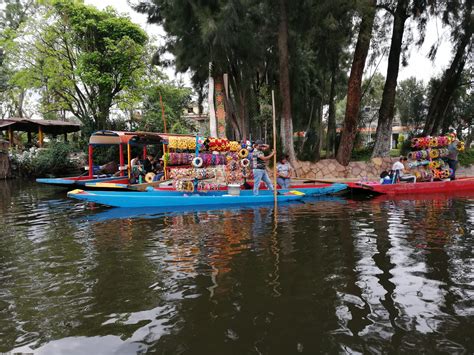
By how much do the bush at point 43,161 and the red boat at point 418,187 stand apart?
1979cm

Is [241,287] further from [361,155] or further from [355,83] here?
[361,155]

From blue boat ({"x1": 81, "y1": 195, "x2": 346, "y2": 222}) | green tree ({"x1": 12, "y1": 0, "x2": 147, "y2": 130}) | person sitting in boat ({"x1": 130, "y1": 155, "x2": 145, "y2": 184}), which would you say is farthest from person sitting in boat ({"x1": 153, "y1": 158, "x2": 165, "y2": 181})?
green tree ({"x1": 12, "y1": 0, "x2": 147, "y2": 130})

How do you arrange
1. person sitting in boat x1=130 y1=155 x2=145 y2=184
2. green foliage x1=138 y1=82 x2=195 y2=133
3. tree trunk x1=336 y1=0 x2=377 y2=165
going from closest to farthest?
1. person sitting in boat x1=130 y1=155 x2=145 y2=184
2. tree trunk x1=336 y1=0 x2=377 y2=165
3. green foliage x1=138 y1=82 x2=195 y2=133

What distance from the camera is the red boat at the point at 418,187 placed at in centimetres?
1318

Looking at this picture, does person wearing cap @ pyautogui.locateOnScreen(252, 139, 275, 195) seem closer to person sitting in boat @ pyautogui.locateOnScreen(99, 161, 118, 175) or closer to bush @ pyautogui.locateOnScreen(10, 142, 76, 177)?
person sitting in boat @ pyautogui.locateOnScreen(99, 161, 118, 175)

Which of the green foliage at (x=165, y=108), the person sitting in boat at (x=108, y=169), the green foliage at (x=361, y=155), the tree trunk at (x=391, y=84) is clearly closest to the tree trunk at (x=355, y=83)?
the tree trunk at (x=391, y=84)

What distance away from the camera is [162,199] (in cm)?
1130

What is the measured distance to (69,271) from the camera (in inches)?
223

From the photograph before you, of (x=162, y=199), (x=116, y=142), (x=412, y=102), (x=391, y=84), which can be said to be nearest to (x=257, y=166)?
(x=162, y=199)

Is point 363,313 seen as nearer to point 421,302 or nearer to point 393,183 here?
point 421,302

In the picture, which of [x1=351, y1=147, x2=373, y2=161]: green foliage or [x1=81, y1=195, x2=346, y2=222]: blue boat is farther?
[x1=351, y1=147, x2=373, y2=161]: green foliage

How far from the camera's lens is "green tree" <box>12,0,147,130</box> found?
80.5 ft

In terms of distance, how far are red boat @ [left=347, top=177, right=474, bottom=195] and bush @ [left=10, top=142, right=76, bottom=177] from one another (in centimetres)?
1979

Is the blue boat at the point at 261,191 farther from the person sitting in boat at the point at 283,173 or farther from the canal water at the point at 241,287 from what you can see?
the canal water at the point at 241,287
